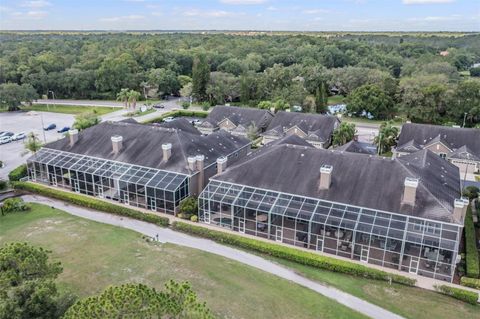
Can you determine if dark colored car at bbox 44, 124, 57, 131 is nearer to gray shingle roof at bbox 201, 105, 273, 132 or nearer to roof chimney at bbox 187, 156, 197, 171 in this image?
gray shingle roof at bbox 201, 105, 273, 132

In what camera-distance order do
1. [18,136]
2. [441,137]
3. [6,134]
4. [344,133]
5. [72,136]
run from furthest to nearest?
[6,134]
[18,136]
[344,133]
[441,137]
[72,136]

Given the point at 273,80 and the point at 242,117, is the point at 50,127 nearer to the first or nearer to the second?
the point at 242,117

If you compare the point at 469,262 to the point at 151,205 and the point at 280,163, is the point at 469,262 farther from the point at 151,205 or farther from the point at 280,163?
the point at 151,205

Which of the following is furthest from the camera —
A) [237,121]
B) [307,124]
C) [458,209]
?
[237,121]

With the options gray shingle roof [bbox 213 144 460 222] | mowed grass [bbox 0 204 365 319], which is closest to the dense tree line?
gray shingle roof [bbox 213 144 460 222]

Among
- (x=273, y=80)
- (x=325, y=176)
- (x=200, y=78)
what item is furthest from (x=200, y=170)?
(x=200, y=78)

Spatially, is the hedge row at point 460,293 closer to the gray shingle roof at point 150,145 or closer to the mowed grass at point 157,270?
the mowed grass at point 157,270

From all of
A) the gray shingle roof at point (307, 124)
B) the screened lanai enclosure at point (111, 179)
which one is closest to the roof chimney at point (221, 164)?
the screened lanai enclosure at point (111, 179)
